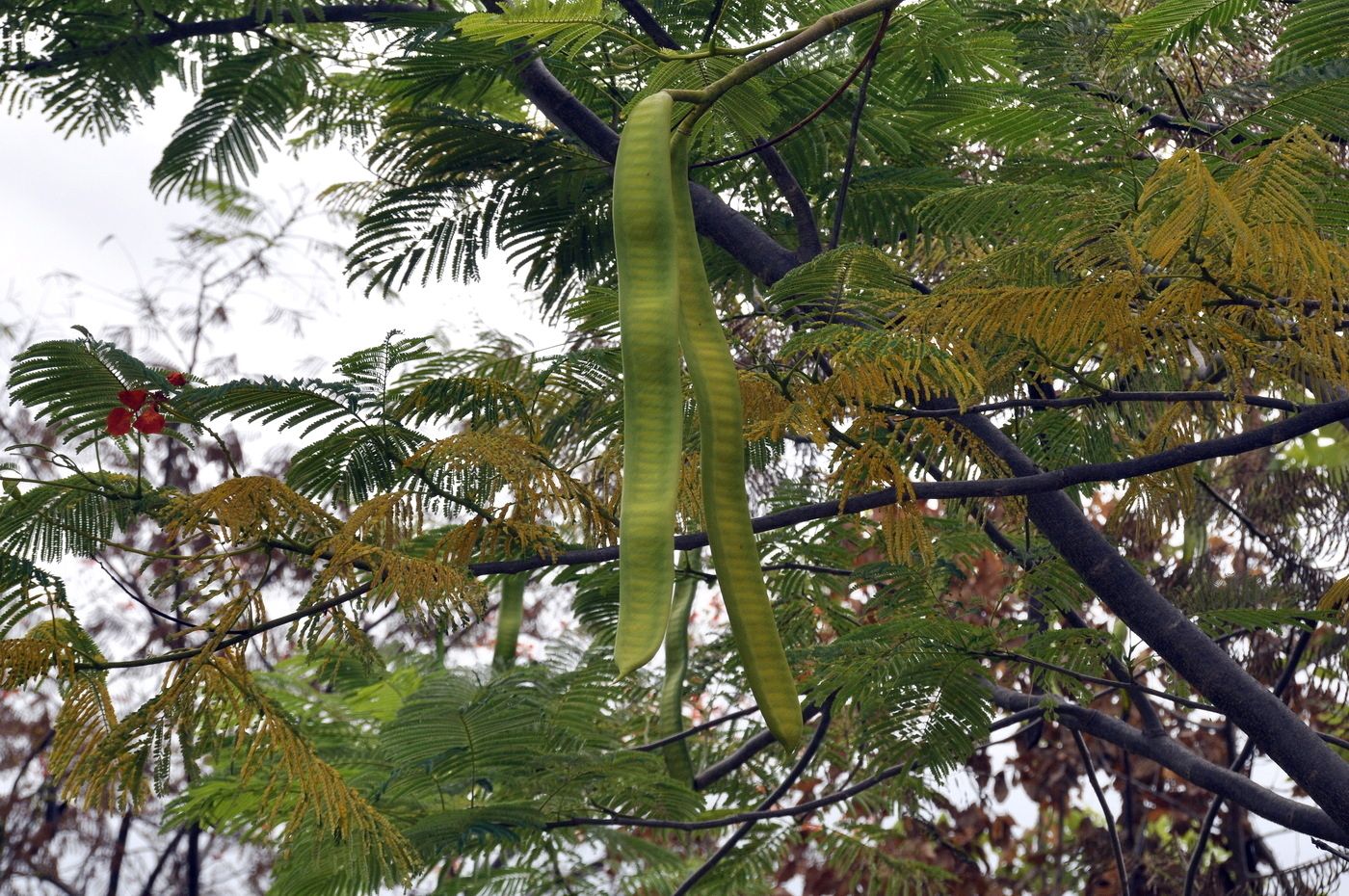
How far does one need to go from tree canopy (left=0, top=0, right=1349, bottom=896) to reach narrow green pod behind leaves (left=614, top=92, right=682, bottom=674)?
0.08 metres

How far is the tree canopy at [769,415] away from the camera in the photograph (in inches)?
57.2

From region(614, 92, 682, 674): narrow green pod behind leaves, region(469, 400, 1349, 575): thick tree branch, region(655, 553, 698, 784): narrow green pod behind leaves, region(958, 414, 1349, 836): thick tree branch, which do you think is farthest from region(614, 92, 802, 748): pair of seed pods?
region(655, 553, 698, 784): narrow green pod behind leaves

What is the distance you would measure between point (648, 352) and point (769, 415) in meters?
0.82

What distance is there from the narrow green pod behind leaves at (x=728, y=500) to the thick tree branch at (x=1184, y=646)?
118 centimetres

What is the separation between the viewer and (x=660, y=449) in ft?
2.70

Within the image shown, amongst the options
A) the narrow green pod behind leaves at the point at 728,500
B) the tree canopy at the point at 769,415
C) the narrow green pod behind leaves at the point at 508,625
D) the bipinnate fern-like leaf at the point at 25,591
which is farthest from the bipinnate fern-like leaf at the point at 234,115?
the narrow green pod behind leaves at the point at 728,500

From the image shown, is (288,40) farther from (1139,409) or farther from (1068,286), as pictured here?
(1068,286)

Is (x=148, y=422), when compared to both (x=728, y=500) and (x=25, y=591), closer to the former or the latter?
(x=25, y=591)

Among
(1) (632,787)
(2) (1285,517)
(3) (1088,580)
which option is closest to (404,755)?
(1) (632,787)

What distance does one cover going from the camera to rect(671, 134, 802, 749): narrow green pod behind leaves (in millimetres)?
833

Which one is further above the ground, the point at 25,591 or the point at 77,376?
the point at 77,376

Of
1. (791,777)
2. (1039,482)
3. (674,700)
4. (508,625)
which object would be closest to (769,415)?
(1039,482)

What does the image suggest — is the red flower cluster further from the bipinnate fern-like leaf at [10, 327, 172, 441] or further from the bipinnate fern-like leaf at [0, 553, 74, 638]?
the bipinnate fern-like leaf at [0, 553, 74, 638]

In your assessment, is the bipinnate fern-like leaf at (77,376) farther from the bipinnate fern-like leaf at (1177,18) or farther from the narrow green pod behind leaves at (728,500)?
the bipinnate fern-like leaf at (1177,18)
